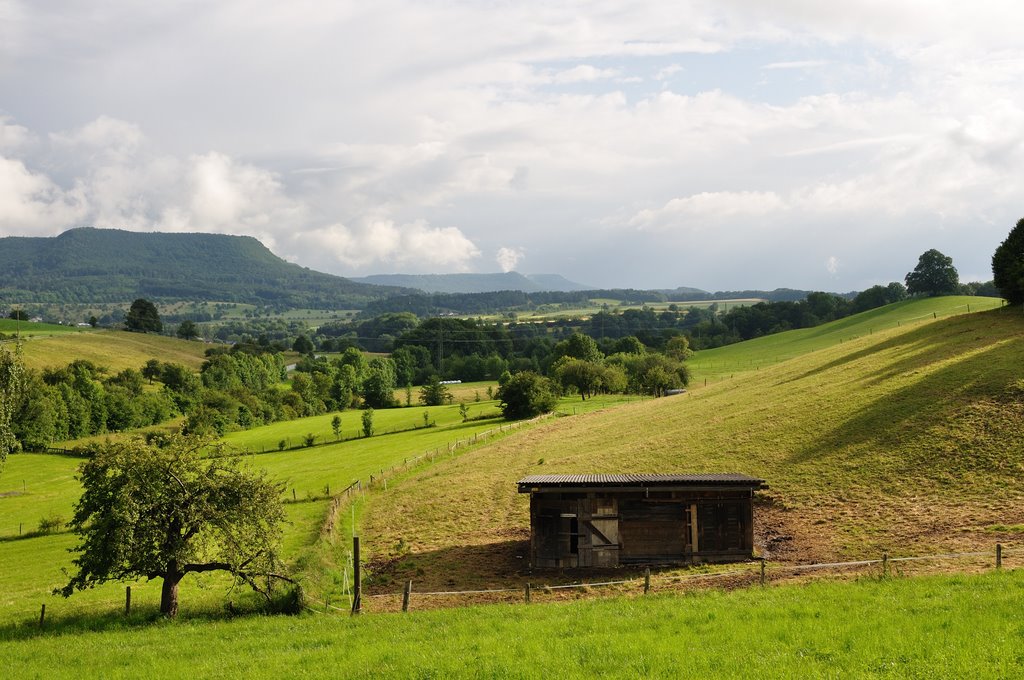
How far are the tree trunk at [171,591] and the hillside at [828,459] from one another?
32.4ft

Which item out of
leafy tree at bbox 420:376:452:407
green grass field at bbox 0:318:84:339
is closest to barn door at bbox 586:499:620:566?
leafy tree at bbox 420:376:452:407

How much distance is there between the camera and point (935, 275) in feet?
496

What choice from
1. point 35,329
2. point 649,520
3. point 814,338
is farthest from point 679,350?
point 35,329

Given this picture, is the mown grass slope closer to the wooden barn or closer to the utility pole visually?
the utility pole

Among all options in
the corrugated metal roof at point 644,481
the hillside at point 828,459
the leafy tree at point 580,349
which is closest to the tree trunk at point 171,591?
the hillside at point 828,459

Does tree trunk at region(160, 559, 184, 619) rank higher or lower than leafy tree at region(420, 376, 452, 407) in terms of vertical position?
higher

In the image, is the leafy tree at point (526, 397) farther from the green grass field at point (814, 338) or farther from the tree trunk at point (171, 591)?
the tree trunk at point (171, 591)

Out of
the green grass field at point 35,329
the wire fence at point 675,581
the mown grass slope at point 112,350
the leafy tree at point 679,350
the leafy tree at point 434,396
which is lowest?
the leafy tree at point 434,396

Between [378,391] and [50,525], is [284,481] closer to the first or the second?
[50,525]

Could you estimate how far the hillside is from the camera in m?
32.4

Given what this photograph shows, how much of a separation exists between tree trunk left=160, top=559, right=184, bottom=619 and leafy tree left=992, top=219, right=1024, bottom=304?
69.6 metres

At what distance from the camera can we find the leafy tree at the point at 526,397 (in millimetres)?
87875

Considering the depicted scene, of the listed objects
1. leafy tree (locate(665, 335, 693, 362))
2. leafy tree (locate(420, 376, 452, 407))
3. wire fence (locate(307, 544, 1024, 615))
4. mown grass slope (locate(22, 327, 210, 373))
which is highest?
mown grass slope (locate(22, 327, 210, 373))

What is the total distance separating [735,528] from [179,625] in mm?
22072
